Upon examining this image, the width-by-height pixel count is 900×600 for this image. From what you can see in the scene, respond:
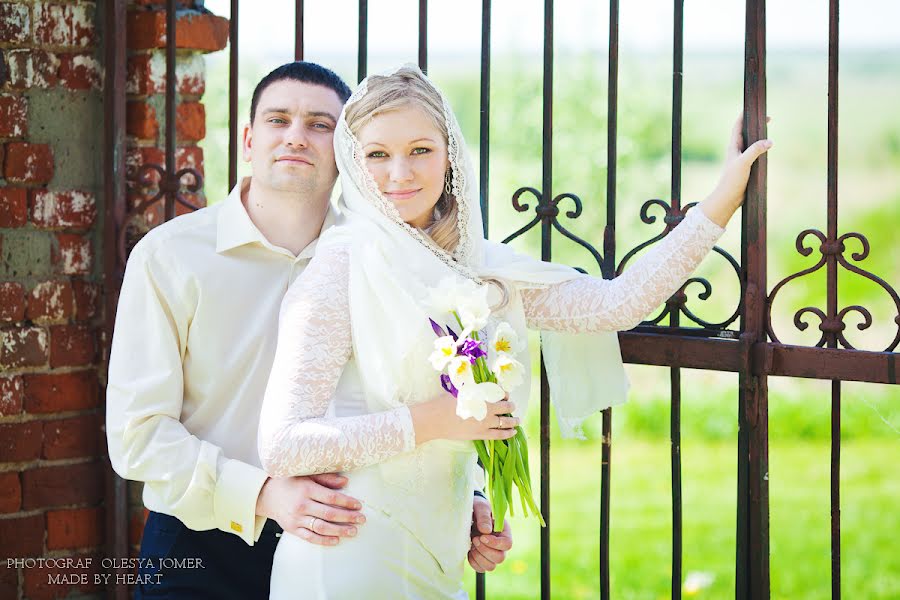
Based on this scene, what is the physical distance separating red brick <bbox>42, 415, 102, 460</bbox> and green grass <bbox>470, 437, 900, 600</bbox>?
259 cm

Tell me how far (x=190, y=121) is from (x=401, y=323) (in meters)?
1.55

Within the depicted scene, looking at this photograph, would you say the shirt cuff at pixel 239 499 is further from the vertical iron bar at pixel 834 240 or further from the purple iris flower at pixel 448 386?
the vertical iron bar at pixel 834 240

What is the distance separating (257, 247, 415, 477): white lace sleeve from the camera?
6.90ft

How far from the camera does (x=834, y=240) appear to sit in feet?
7.73

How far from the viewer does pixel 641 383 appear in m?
7.87

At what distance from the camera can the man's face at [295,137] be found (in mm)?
2537

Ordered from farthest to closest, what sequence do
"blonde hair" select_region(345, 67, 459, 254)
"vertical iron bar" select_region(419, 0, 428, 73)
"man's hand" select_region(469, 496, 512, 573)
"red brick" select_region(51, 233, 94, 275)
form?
1. "red brick" select_region(51, 233, 94, 275)
2. "vertical iron bar" select_region(419, 0, 428, 73)
3. "man's hand" select_region(469, 496, 512, 573)
4. "blonde hair" select_region(345, 67, 459, 254)

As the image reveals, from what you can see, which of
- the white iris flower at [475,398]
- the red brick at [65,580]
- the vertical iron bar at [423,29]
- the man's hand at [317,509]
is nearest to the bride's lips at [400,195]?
the white iris flower at [475,398]

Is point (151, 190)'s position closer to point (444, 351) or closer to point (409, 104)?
point (409, 104)

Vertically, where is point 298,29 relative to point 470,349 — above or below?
above

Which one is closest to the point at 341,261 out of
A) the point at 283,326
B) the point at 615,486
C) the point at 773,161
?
the point at 283,326

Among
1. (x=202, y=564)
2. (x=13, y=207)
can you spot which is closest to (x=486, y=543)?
(x=202, y=564)

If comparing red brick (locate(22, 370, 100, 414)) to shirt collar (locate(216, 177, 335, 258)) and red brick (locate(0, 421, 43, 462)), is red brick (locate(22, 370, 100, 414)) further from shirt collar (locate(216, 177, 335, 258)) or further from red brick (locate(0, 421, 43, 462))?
shirt collar (locate(216, 177, 335, 258))

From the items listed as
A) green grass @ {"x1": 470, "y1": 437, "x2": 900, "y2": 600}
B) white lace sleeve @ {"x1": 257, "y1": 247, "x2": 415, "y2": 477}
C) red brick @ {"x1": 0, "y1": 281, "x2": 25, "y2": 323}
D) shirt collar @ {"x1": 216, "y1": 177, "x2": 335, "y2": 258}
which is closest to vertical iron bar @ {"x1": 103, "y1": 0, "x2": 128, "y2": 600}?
red brick @ {"x1": 0, "y1": 281, "x2": 25, "y2": 323}
